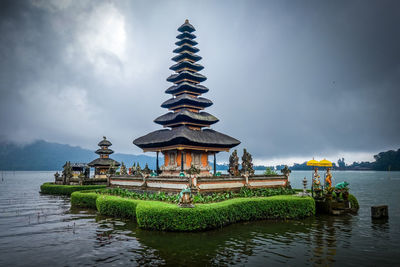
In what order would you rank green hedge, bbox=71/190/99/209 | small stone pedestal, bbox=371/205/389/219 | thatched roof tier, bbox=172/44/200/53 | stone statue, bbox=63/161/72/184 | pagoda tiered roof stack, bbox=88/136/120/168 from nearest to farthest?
1. small stone pedestal, bbox=371/205/389/219
2. green hedge, bbox=71/190/99/209
3. thatched roof tier, bbox=172/44/200/53
4. stone statue, bbox=63/161/72/184
5. pagoda tiered roof stack, bbox=88/136/120/168

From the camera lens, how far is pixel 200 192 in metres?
20.8

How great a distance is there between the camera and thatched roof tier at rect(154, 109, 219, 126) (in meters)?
30.0

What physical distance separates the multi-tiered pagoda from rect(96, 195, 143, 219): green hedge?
320 inches

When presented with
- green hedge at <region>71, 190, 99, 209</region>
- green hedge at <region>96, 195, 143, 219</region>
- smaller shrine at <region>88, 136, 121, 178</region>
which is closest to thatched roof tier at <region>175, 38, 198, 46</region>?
green hedge at <region>71, 190, 99, 209</region>

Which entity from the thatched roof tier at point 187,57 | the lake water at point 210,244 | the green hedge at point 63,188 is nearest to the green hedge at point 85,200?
the lake water at point 210,244

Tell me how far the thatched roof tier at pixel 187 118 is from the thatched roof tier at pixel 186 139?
1.23 meters

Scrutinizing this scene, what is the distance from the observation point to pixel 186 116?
29797mm

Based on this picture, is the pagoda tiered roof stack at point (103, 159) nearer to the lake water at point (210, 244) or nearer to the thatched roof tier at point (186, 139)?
the thatched roof tier at point (186, 139)

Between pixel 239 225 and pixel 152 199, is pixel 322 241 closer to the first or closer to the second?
pixel 239 225

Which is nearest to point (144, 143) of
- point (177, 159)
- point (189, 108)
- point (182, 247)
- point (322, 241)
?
point (177, 159)

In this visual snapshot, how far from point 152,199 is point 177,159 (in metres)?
9.13

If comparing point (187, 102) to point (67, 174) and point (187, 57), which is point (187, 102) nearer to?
point (187, 57)

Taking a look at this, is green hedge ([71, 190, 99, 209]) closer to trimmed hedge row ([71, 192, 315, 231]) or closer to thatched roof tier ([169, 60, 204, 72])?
trimmed hedge row ([71, 192, 315, 231])

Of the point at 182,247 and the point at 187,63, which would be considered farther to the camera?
Result: the point at 187,63
